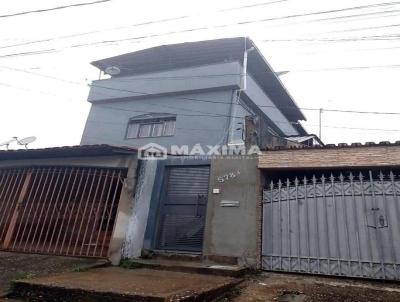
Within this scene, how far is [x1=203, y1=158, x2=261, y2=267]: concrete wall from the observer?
23.2ft

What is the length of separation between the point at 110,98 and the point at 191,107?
14.6ft

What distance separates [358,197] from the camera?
6.59 meters

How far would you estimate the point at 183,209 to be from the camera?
8.18 metres

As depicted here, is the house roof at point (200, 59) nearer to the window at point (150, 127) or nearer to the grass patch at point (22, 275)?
the window at point (150, 127)

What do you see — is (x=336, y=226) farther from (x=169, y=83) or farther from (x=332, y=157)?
(x=169, y=83)

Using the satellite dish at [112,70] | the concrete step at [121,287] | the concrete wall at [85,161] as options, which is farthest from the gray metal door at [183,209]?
the satellite dish at [112,70]

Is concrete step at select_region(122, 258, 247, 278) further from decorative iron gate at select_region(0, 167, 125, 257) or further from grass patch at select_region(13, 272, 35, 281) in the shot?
grass patch at select_region(13, 272, 35, 281)

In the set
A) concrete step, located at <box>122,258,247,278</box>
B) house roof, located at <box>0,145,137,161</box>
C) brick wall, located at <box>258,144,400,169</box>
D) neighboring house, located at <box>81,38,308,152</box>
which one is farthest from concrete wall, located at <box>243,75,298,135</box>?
concrete step, located at <box>122,258,247,278</box>

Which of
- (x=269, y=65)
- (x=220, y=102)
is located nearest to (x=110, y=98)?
(x=220, y=102)

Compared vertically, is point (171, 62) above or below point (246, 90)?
above

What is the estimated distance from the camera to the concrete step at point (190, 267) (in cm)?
621

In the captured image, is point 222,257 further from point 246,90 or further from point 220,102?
point 246,90

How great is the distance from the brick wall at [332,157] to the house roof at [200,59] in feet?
24.9

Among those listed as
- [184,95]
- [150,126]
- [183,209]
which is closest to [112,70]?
[150,126]
